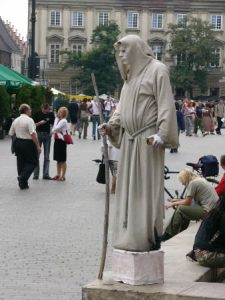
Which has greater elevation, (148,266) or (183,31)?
(183,31)

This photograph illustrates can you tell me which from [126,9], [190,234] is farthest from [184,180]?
[126,9]

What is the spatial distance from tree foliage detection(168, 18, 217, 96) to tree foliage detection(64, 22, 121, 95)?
7.11m

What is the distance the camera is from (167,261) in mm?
9805

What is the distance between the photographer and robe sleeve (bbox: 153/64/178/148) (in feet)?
25.7

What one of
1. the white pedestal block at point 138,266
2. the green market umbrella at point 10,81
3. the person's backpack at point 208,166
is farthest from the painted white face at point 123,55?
the green market umbrella at point 10,81

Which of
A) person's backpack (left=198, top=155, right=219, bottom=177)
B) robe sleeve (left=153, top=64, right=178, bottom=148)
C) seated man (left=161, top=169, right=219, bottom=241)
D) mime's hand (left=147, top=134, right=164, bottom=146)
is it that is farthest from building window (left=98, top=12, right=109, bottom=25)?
mime's hand (left=147, top=134, right=164, bottom=146)

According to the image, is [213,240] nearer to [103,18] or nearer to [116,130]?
[116,130]

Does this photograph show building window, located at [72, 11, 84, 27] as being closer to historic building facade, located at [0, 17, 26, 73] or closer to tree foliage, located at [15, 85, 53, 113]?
historic building facade, located at [0, 17, 26, 73]

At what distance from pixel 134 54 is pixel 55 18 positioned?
379 ft

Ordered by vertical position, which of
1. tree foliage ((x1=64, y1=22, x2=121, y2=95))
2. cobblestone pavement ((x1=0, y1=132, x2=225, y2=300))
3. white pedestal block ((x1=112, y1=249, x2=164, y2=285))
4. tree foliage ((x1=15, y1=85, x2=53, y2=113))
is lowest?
cobblestone pavement ((x1=0, y1=132, x2=225, y2=300))

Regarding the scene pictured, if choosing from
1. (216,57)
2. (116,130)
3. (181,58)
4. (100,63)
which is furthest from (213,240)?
(216,57)

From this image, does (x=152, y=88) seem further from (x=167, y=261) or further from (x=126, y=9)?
(x=126, y=9)

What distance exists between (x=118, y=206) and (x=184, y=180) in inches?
213

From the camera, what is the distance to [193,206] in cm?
1307
